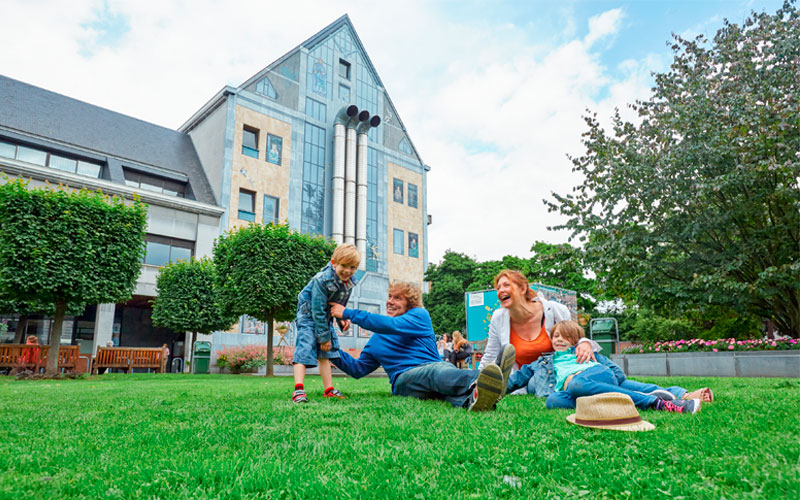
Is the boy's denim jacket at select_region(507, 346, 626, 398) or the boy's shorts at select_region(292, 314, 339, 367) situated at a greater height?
the boy's shorts at select_region(292, 314, 339, 367)

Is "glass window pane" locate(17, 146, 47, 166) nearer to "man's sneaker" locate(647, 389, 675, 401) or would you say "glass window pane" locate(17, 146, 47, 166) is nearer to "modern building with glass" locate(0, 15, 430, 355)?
"modern building with glass" locate(0, 15, 430, 355)

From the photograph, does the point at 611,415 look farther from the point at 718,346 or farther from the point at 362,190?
the point at 362,190

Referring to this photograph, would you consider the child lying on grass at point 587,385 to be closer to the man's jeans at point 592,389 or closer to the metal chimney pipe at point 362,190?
the man's jeans at point 592,389

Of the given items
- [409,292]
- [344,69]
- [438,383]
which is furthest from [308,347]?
[344,69]

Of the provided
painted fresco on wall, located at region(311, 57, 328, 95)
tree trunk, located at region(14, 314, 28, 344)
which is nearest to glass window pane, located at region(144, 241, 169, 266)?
tree trunk, located at region(14, 314, 28, 344)

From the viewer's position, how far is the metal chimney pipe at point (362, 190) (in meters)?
34.4

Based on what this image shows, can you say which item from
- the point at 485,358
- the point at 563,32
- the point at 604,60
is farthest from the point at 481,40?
the point at 485,358

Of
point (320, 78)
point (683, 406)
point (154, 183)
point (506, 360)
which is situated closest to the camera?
point (683, 406)

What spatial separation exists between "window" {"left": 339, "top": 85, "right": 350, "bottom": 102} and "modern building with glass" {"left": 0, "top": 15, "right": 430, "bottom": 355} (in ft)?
0.51

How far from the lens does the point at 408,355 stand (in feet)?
16.9

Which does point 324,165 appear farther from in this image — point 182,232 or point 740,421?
point 740,421

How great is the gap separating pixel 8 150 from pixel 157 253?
8054mm

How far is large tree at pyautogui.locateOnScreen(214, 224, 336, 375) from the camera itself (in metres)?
16.3

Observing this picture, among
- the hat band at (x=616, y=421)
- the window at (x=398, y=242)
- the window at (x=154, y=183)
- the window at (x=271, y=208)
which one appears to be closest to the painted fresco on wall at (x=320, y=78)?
the window at (x=271, y=208)
